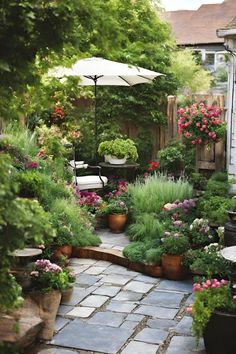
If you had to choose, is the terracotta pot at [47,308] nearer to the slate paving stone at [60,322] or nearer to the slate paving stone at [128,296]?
the slate paving stone at [60,322]

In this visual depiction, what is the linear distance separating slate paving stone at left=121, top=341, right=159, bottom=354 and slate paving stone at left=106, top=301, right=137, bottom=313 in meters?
0.73

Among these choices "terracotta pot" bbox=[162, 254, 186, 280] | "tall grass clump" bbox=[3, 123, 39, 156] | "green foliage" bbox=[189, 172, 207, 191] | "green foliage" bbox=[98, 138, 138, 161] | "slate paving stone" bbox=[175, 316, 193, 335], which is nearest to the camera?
"slate paving stone" bbox=[175, 316, 193, 335]

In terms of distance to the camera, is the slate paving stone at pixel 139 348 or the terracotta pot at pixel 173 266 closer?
the slate paving stone at pixel 139 348

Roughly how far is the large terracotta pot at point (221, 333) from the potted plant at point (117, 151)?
5.16 metres

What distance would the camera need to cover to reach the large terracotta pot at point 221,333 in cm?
418

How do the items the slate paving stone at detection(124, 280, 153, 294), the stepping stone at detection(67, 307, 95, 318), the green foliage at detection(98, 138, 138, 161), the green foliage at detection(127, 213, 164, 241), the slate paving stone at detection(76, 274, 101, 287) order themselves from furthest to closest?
the green foliage at detection(98, 138, 138, 161)
the green foliage at detection(127, 213, 164, 241)
the slate paving stone at detection(76, 274, 101, 287)
the slate paving stone at detection(124, 280, 153, 294)
the stepping stone at detection(67, 307, 95, 318)

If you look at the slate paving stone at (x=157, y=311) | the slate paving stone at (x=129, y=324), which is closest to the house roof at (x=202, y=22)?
the slate paving stone at (x=157, y=311)

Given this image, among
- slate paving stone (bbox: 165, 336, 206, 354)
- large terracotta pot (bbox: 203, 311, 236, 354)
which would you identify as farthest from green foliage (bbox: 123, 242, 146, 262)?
large terracotta pot (bbox: 203, 311, 236, 354)

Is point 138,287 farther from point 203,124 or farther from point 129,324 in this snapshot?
point 203,124

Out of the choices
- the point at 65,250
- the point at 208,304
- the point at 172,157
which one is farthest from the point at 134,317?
the point at 172,157

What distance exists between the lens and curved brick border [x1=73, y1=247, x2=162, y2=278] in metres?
6.28

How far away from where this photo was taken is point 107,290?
18.9 ft

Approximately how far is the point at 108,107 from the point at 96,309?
6.21 metres

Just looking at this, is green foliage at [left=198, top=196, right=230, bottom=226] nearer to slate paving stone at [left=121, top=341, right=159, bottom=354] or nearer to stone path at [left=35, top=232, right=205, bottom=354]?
stone path at [left=35, top=232, right=205, bottom=354]
